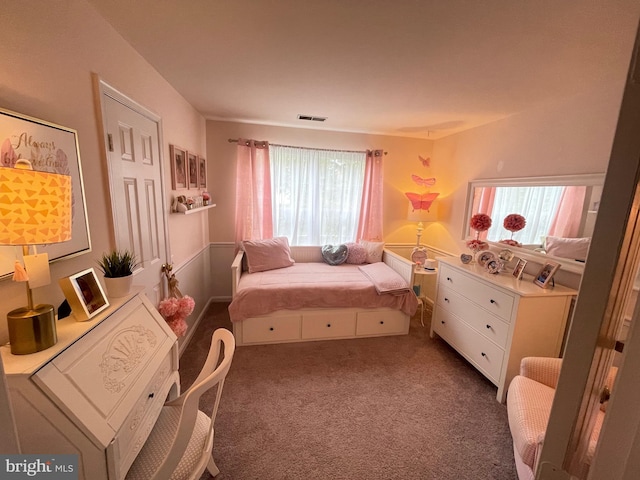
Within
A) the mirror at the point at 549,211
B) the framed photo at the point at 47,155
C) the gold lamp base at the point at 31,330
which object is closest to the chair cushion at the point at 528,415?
the mirror at the point at 549,211

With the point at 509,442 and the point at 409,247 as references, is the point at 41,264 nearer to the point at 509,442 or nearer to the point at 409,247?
the point at 509,442

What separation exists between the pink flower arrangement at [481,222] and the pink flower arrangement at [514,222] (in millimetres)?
187

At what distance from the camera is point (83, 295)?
101 cm

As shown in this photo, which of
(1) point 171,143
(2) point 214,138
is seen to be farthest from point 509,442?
(2) point 214,138

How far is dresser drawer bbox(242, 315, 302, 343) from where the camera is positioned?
2.52 meters

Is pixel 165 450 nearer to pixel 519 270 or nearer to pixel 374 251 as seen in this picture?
pixel 519 270

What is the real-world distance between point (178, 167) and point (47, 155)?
1357mm

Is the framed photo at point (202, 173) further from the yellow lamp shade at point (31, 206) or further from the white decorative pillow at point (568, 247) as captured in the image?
the white decorative pillow at point (568, 247)

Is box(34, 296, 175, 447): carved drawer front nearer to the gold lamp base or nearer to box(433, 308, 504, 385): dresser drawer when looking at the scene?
the gold lamp base

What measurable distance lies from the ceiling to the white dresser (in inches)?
→ 57.4

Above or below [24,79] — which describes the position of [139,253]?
below

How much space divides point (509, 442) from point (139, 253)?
2636 millimetres

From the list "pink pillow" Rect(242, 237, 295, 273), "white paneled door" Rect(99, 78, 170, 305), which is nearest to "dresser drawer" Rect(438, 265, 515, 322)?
"pink pillow" Rect(242, 237, 295, 273)

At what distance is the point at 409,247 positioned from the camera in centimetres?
390
